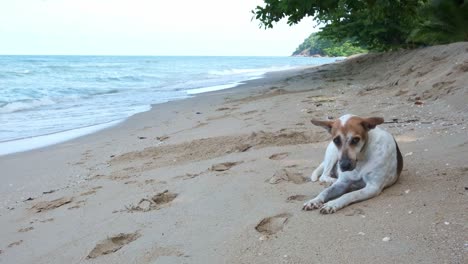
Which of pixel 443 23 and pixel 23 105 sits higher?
pixel 443 23

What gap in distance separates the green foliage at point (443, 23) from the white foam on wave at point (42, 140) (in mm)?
10708

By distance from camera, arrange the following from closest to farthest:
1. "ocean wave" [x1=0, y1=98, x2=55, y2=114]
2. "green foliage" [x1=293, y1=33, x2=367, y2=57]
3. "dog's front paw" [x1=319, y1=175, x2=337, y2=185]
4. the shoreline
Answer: "dog's front paw" [x1=319, y1=175, x2=337, y2=185] → the shoreline → "ocean wave" [x1=0, y1=98, x2=55, y2=114] → "green foliage" [x1=293, y1=33, x2=367, y2=57]

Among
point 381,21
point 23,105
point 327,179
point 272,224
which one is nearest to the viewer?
point 272,224

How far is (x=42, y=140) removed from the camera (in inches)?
384

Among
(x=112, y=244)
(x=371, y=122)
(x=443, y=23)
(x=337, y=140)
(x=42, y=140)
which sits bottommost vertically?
(x=42, y=140)

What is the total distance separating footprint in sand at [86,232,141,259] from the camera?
12.2 feet

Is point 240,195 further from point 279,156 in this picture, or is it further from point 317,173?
point 279,156

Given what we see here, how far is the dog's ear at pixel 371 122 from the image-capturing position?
3926 millimetres

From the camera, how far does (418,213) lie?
135 inches

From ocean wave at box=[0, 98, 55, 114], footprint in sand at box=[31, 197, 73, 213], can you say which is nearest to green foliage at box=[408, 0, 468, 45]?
footprint in sand at box=[31, 197, 73, 213]

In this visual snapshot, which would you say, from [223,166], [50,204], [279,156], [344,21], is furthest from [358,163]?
[344,21]

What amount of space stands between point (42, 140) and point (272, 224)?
750 cm

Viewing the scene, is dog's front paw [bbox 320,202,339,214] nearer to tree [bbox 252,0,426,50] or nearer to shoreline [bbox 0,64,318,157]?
shoreline [bbox 0,64,318,157]

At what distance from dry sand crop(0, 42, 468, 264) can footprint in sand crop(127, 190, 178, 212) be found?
0.07 ft
